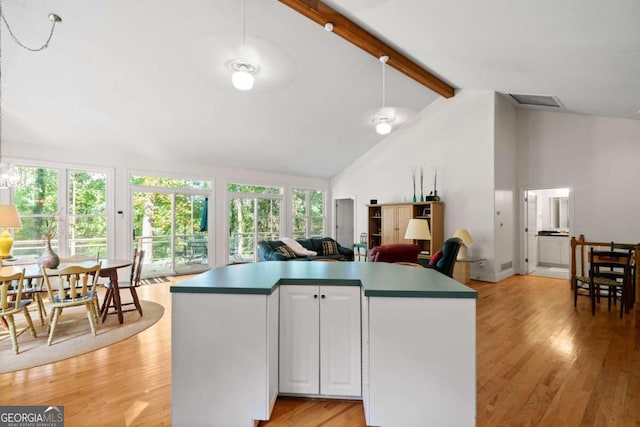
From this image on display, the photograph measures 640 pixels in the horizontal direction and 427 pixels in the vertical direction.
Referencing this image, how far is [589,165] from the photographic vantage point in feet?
18.2

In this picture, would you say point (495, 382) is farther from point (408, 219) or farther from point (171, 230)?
point (171, 230)

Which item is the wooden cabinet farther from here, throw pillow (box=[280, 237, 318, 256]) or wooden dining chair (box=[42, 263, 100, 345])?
wooden dining chair (box=[42, 263, 100, 345])

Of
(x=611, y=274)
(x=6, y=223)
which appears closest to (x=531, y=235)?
(x=611, y=274)

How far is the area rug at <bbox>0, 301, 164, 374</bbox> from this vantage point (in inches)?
102

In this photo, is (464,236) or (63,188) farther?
(464,236)

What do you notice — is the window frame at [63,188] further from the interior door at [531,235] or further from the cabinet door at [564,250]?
the cabinet door at [564,250]

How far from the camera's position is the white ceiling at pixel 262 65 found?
9.22ft

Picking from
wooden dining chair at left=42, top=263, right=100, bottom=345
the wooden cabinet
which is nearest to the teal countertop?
wooden dining chair at left=42, top=263, right=100, bottom=345

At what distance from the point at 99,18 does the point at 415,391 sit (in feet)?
14.5

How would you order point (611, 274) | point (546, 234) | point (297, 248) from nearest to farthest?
point (611, 274) < point (297, 248) < point (546, 234)

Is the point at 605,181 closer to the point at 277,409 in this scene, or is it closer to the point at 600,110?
the point at 600,110

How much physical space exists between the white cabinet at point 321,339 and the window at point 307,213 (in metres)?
6.35

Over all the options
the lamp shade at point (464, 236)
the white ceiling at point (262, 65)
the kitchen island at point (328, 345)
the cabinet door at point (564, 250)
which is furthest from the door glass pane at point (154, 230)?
the cabinet door at point (564, 250)

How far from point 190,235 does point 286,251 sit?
89.8 inches
